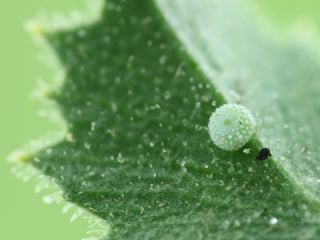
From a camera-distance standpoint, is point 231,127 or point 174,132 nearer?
point 231,127

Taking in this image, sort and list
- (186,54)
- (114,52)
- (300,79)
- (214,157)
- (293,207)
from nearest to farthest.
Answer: (293,207)
(214,157)
(186,54)
(114,52)
(300,79)

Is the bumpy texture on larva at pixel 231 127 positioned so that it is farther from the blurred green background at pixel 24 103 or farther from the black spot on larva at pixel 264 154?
the blurred green background at pixel 24 103

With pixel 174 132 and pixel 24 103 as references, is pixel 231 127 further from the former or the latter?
pixel 24 103

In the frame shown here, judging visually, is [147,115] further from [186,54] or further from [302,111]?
[302,111]

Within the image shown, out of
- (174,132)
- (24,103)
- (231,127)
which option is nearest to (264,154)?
(231,127)

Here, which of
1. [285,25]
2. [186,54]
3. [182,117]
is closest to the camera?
[182,117]

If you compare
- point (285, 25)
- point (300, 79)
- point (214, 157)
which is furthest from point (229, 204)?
point (285, 25)

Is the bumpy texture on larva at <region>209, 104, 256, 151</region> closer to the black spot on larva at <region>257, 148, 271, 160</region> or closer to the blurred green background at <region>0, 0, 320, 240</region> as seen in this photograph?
the black spot on larva at <region>257, 148, 271, 160</region>
